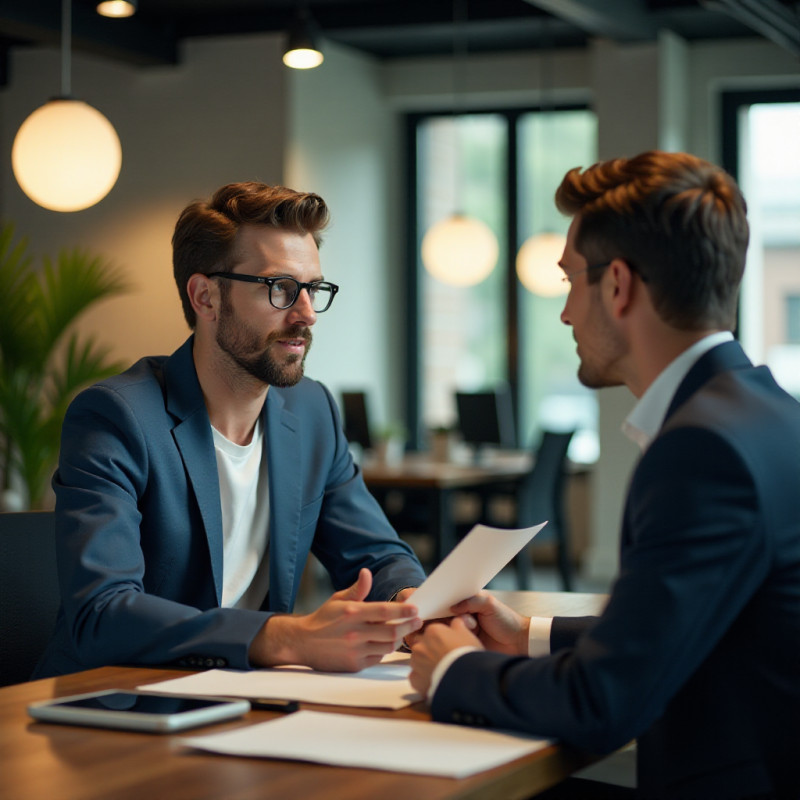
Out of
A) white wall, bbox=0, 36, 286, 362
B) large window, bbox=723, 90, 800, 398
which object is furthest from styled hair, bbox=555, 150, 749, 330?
large window, bbox=723, 90, 800, 398

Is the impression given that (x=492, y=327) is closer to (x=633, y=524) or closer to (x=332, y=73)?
(x=332, y=73)

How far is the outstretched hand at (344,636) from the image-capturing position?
1606mm

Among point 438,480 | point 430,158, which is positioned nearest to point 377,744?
point 438,480

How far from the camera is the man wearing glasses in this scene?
5.50 ft

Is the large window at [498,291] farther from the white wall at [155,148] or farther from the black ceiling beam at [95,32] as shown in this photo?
the black ceiling beam at [95,32]

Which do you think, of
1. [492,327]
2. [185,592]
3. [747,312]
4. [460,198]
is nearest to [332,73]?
[460,198]

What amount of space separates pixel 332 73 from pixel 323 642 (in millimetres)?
6893

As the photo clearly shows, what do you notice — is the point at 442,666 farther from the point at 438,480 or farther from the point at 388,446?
the point at 388,446

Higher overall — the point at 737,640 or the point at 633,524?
the point at 633,524

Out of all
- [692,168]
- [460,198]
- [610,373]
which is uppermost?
[460,198]

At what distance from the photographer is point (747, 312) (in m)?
8.00

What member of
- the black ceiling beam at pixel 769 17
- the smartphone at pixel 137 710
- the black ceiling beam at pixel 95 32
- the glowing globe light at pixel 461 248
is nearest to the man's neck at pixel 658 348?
the smartphone at pixel 137 710

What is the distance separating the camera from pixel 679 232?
142 centimetres

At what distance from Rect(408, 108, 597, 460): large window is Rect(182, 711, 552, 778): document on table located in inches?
282
